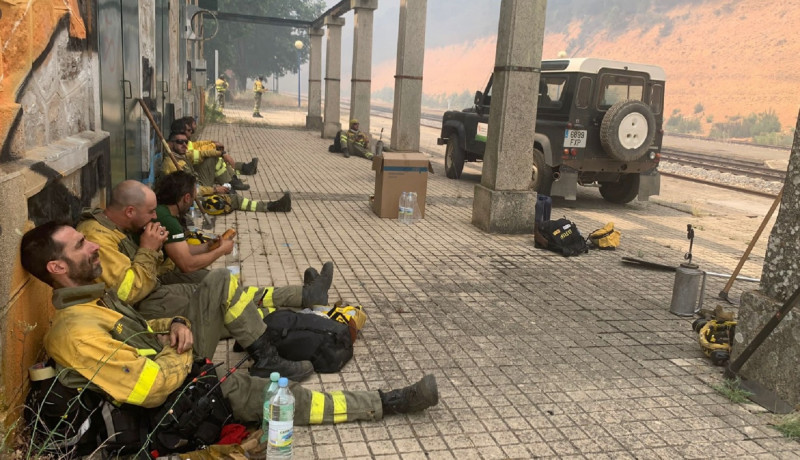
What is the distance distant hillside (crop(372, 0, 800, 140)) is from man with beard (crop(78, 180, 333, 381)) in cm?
4389

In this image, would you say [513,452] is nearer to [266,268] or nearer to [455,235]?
[266,268]

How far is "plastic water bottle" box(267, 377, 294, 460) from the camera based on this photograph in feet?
9.24

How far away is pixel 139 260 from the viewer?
346 centimetres

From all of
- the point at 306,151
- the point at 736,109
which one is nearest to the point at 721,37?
the point at 736,109

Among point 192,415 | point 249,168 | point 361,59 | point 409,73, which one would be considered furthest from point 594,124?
point 361,59

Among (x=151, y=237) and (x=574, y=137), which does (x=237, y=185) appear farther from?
(x=151, y=237)

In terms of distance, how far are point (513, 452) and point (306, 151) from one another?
564 inches

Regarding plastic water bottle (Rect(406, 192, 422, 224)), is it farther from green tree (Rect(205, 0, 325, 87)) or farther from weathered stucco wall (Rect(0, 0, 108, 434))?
green tree (Rect(205, 0, 325, 87))

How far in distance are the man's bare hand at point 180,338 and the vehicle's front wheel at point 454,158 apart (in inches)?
415

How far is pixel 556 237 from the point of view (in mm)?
7324

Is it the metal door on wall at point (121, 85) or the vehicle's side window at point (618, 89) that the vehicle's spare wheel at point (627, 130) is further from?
the metal door on wall at point (121, 85)

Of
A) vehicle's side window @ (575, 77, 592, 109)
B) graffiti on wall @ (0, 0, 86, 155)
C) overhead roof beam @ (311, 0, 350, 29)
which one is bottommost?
graffiti on wall @ (0, 0, 86, 155)

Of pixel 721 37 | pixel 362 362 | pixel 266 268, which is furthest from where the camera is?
pixel 721 37

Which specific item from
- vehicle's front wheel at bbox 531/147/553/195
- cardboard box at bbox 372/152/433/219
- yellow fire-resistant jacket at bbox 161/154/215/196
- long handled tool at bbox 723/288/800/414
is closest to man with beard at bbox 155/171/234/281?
yellow fire-resistant jacket at bbox 161/154/215/196
